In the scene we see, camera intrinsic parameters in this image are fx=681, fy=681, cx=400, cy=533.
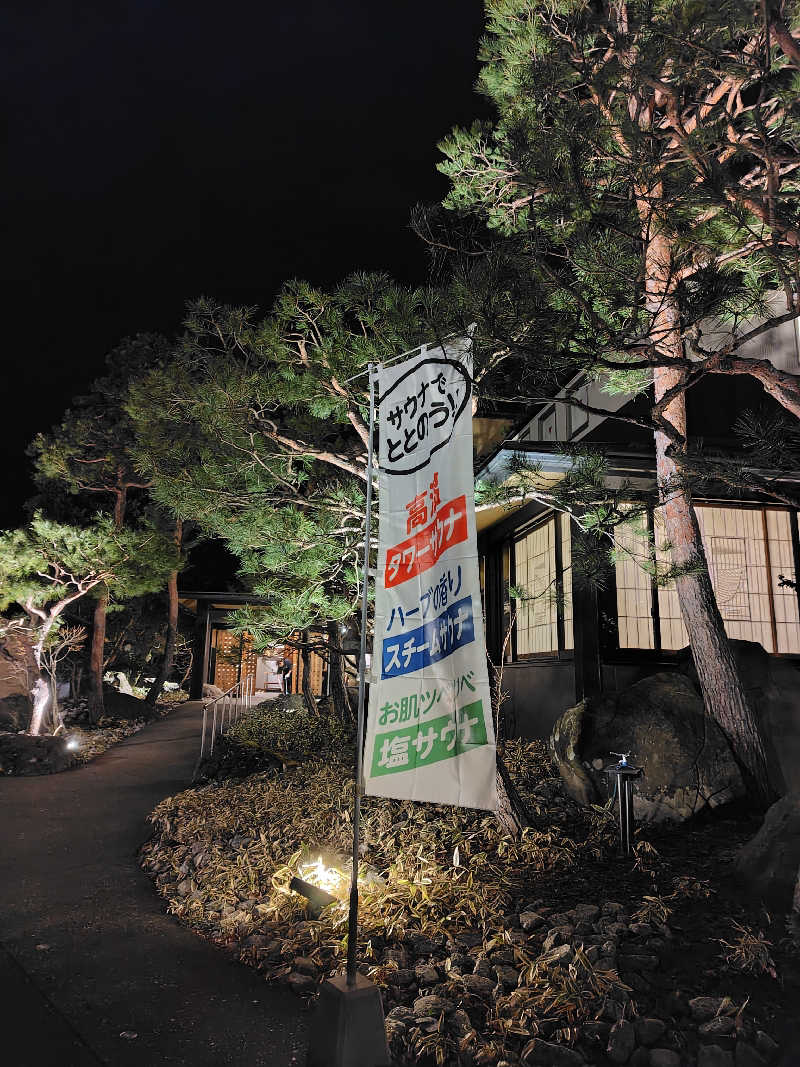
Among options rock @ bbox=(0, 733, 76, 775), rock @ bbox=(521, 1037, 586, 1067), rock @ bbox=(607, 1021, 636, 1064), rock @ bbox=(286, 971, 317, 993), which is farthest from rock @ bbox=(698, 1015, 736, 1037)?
rock @ bbox=(0, 733, 76, 775)

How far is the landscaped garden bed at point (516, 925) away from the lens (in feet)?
9.83

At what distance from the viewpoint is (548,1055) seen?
9.48ft

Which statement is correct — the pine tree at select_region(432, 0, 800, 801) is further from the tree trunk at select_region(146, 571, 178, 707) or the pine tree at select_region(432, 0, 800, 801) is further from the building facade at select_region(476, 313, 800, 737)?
the tree trunk at select_region(146, 571, 178, 707)

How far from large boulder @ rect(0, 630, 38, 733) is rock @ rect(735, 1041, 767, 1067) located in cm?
1444

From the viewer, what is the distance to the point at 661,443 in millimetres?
6156

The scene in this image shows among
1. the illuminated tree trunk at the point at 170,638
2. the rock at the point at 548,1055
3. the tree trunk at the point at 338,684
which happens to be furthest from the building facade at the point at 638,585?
the illuminated tree trunk at the point at 170,638

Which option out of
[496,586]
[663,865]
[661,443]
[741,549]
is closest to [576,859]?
[663,865]

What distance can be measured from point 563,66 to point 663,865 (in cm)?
506

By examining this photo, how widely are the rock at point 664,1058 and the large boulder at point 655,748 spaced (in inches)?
106

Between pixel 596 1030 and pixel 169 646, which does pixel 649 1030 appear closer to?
pixel 596 1030

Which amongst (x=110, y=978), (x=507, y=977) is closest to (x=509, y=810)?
(x=507, y=977)

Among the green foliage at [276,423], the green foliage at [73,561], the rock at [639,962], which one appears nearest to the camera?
the rock at [639,962]

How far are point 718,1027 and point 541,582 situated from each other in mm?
7431

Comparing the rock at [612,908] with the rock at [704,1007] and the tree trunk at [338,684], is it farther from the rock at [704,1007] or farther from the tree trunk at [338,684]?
the tree trunk at [338,684]
